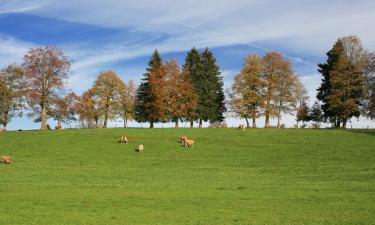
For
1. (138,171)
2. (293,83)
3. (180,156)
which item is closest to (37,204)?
(138,171)

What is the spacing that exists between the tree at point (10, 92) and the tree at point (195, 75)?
2823 centimetres

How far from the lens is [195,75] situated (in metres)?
82.0

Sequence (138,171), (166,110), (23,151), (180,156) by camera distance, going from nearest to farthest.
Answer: (138,171) < (180,156) < (23,151) < (166,110)

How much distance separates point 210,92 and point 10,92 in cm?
3403

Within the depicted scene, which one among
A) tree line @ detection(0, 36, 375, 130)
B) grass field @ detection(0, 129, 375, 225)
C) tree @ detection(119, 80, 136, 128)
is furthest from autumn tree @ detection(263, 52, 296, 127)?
tree @ detection(119, 80, 136, 128)

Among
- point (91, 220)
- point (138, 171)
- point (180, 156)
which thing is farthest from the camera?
point (180, 156)

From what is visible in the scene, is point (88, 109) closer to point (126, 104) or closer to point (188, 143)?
point (126, 104)

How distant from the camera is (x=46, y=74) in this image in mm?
71375

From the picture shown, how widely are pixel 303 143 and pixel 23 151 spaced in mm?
28687

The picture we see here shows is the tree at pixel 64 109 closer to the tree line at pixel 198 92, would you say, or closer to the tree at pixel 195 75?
the tree line at pixel 198 92

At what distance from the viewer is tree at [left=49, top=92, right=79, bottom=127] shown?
7253 cm

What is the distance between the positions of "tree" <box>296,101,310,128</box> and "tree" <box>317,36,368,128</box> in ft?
17.4

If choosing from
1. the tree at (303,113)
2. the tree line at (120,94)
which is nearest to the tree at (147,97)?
the tree line at (120,94)

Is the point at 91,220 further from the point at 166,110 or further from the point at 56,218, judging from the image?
the point at 166,110
